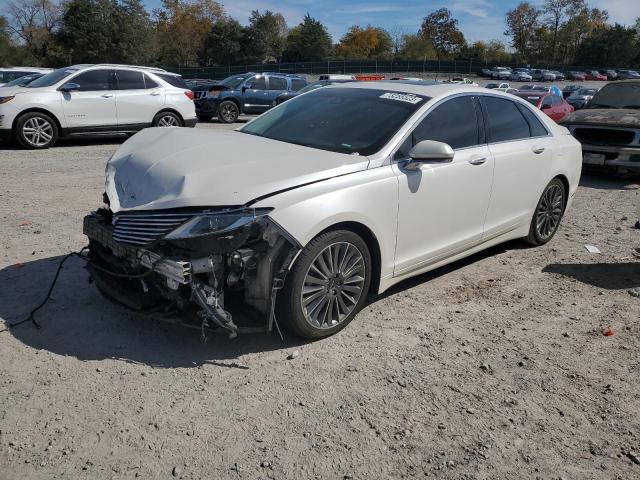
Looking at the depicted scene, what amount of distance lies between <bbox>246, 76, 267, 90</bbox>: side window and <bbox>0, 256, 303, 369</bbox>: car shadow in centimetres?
1602

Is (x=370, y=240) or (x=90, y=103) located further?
(x=90, y=103)

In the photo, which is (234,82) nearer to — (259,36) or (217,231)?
(217,231)

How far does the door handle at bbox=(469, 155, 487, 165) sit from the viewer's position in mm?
4711

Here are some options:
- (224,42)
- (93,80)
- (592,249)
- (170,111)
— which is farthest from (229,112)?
(224,42)

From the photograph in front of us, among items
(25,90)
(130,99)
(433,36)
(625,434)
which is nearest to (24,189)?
(25,90)

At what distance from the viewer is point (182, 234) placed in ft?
10.7

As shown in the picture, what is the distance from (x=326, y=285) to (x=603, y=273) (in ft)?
10.5

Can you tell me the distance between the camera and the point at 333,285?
381cm

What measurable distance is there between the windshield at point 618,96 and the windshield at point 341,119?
837 cm

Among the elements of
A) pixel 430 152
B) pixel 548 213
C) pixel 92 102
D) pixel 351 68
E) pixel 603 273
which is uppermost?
pixel 351 68

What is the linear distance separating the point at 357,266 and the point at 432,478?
1591mm

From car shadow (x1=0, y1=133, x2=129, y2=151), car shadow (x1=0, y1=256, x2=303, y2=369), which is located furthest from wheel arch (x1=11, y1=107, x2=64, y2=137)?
car shadow (x1=0, y1=256, x2=303, y2=369)

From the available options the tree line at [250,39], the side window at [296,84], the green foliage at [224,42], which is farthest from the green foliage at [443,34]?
the side window at [296,84]

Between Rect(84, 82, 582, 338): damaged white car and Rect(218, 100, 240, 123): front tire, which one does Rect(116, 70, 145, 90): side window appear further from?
Rect(84, 82, 582, 338): damaged white car
